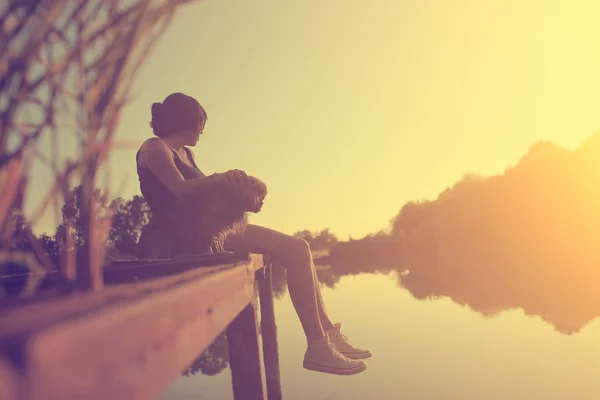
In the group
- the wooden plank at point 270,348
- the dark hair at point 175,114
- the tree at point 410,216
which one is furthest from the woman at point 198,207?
the tree at point 410,216

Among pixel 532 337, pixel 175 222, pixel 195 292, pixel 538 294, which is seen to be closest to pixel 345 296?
pixel 538 294

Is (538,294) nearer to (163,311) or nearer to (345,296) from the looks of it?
(345,296)

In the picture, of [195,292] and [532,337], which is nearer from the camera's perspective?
[195,292]

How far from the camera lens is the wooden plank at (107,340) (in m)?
0.32

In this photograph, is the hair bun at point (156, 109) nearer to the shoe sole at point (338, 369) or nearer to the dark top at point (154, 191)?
the dark top at point (154, 191)

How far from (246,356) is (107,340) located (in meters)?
1.58

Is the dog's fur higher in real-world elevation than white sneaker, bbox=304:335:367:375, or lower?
higher

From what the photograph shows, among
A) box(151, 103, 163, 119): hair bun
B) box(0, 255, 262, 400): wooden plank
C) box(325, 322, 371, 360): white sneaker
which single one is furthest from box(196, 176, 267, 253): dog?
box(0, 255, 262, 400): wooden plank

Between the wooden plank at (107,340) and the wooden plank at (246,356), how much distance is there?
1.12 meters

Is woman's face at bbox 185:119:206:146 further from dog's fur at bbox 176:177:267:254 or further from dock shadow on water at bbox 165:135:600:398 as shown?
dock shadow on water at bbox 165:135:600:398

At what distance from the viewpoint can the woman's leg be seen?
273 centimetres

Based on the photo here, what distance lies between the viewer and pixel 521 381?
468 cm

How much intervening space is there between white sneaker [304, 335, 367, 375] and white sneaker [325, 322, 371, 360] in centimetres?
19

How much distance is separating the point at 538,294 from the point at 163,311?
34.2 feet
